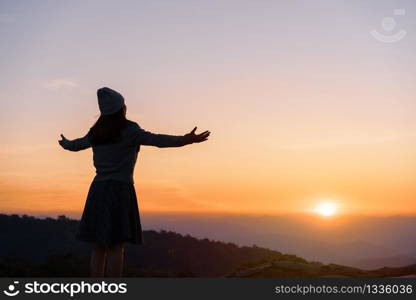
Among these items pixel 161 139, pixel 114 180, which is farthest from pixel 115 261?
pixel 161 139

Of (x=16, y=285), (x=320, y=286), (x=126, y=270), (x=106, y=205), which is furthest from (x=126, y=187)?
(x=126, y=270)

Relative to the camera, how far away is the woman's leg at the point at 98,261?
741 centimetres

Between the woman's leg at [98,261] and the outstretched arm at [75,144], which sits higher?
the outstretched arm at [75,144]

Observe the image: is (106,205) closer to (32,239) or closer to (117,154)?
(117,154)

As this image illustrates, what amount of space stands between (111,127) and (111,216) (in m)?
1.10

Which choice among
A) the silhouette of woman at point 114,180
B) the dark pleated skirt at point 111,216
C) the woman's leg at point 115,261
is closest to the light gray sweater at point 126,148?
the silhouette of woman at point 114,180

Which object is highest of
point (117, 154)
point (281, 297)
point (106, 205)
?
point (117, 154)

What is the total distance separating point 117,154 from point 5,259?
11.0 m

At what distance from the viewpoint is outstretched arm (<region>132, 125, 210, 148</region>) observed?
7461 millimetres

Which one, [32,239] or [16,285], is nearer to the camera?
[16,285]

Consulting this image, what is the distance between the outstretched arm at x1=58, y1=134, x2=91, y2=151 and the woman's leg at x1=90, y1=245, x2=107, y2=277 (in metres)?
1.35

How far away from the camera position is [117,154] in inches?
295
